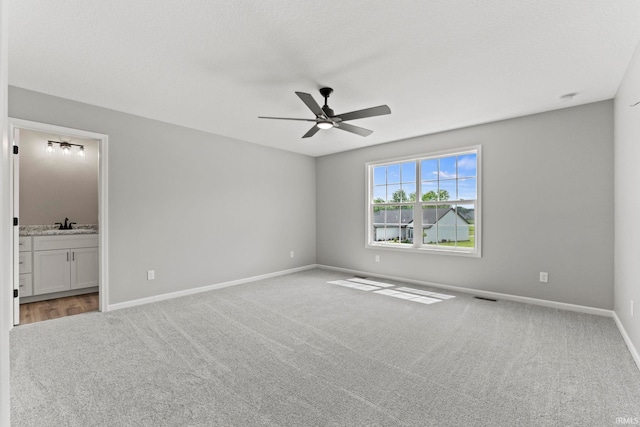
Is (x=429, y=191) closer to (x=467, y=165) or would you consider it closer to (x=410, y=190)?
(x=410, y=190)

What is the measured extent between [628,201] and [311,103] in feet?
9.80

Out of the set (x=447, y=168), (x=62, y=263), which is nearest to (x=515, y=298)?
(x=447, y=168)

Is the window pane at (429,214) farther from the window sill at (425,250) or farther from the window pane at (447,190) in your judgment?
the window sill at (425,250)

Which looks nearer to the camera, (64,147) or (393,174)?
(64,147)

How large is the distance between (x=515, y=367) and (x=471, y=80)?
2.58m

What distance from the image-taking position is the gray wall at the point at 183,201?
3.76m

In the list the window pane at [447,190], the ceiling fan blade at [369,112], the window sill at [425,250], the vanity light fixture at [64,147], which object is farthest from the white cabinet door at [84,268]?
the window pane at [447,190]

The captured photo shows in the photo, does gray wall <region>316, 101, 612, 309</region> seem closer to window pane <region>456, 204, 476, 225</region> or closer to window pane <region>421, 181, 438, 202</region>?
window pane <region>456, 204, 476, 225</region>

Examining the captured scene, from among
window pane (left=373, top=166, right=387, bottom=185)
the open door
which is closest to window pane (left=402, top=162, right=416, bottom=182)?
window pane (left=373, top=166, right=387, bottom=185)

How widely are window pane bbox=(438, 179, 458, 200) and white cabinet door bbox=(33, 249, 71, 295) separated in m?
5.69

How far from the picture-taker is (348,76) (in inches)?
115

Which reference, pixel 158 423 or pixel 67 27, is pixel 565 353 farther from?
pixel 67 27

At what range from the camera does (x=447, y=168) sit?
4.82 meters

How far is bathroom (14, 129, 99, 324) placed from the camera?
405cm
